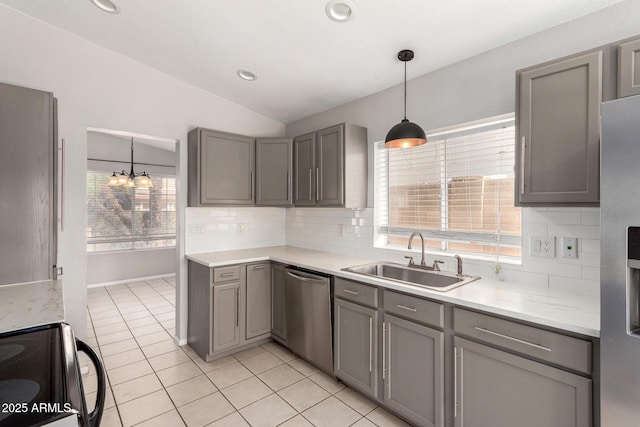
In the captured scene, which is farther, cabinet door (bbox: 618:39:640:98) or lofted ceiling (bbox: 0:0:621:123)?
lofted ceiling (bbox: 0:0:621:123)

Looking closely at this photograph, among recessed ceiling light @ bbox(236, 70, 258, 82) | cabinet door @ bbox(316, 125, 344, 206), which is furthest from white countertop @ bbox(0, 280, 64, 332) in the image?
recessed ceiling light @ bbox(236, 70, 258, 82)

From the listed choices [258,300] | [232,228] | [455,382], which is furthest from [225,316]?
[455,382]

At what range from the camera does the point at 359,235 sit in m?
3.17

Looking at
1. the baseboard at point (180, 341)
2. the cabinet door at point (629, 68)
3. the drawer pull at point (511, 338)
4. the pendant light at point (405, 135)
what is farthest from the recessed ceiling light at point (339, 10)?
the baseboard at point (180, 341)

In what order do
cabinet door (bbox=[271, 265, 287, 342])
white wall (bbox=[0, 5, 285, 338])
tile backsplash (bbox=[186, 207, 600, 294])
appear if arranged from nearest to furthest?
tile backsplash (bbox=[186, 207, 600, 294])
white wall (bbox=[0, 5, 285, 338])
cabinet door (bbox=[271, 265, 287, 342])

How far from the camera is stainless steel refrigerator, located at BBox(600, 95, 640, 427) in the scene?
112 centimetres

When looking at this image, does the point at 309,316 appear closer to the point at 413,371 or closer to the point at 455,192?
the point at 413,371

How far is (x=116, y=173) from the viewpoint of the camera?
5633 millimetres

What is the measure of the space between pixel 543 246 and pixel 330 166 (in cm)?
182

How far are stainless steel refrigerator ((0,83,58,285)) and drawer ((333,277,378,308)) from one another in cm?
187

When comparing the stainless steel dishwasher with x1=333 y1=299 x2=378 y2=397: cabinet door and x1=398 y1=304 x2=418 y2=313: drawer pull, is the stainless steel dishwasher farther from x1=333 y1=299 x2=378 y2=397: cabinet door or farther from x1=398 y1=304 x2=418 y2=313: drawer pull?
x1=398 y1=304 x2=418 y2=313: drawer pull

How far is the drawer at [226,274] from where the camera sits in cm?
286

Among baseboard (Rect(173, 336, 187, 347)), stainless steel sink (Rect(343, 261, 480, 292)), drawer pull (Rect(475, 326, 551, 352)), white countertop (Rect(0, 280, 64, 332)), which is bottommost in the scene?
baseboard (Rect(173, 336, 187, 347))

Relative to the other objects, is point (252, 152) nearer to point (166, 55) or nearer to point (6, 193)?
point (166, 55)
